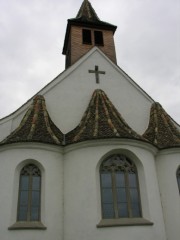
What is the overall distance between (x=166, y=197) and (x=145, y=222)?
2.11 meters

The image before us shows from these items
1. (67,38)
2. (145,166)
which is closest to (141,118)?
(145,166)

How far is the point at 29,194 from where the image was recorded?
39.0 ft

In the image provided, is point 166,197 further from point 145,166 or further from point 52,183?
point 52,183

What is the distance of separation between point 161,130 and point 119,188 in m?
4.58

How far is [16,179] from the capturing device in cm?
1198

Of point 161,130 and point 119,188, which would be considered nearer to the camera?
point 119,188

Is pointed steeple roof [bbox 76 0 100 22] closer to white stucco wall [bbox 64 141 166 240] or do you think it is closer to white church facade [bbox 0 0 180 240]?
white church facade [bbox 0 0 180 240]

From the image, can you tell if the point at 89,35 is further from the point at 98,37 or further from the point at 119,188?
the point at 119,188

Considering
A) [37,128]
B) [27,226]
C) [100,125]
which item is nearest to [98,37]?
[100,125]

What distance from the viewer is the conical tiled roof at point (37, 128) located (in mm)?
12675

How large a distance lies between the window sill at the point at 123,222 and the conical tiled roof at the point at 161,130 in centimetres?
386

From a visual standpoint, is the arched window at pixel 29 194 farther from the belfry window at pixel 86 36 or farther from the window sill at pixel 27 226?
the belfry window at pixel 86 36

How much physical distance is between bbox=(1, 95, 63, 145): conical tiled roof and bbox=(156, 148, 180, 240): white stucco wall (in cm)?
478

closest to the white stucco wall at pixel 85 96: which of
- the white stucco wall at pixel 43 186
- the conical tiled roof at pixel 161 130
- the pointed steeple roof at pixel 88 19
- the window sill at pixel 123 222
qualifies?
the conical tiled roof at pixel 161 130
